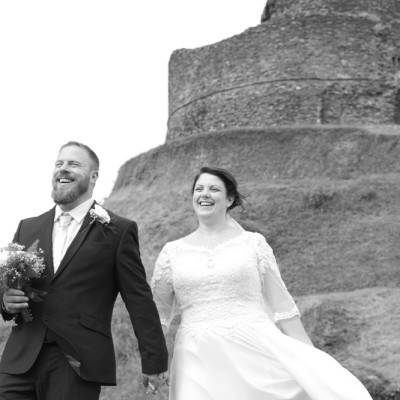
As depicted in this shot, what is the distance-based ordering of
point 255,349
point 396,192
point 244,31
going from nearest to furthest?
point 255,349
point 396,192
point 244,31

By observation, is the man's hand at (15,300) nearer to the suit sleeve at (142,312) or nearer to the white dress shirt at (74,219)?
the white dress shirt at (74,219)

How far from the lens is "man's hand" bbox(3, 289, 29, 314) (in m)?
4.19

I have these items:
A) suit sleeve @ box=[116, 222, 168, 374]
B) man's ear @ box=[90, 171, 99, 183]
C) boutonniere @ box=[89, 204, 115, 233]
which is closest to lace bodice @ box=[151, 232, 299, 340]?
suit sleeve @ box=[116, 222, 168, 374]

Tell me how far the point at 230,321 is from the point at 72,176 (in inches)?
55.4

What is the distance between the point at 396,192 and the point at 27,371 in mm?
10827

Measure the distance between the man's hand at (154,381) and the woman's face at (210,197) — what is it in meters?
1.21

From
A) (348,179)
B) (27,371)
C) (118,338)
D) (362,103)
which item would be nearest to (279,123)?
(362,103)

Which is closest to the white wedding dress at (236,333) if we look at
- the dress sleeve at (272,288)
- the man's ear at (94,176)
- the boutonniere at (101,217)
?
the dress sleeve at (272,288)

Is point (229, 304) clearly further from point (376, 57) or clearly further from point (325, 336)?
point (376, 57)

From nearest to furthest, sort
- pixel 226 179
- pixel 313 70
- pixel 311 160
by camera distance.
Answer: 1. pixel 226 179
2. pixel 311 160
3. pixel 313 70

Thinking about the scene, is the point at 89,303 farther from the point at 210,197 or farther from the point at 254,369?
the point at 210,197

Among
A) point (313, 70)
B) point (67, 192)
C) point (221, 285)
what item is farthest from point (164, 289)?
point (313, 70)

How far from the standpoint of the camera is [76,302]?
14.0ft

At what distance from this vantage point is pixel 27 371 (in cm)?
411
